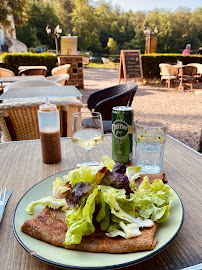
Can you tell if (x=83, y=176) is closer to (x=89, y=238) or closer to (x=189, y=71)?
(x=89, y=238)

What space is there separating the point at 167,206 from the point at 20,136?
178cm

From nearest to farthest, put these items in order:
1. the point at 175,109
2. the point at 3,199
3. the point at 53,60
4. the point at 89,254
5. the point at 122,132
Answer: the point at 89,254 → the point at 3,199 → the point at 122,132 → the point at 175,109 → the point at 53,60

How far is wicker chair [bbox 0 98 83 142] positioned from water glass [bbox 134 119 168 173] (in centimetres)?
118

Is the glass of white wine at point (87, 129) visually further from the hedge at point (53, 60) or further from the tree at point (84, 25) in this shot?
the tree at point (84, 25)

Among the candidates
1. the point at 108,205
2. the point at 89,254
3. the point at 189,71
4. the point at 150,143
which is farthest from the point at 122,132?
the point at 189,71

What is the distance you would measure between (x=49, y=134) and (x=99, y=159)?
257 millimetres

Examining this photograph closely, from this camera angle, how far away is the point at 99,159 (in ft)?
3.58

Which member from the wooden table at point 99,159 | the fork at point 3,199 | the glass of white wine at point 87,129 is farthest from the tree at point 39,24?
the fork at point 3,199

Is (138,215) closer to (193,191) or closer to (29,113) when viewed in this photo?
(193,191)

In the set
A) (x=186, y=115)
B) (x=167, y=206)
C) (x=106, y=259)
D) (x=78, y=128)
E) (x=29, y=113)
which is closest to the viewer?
(x=106, y=259)

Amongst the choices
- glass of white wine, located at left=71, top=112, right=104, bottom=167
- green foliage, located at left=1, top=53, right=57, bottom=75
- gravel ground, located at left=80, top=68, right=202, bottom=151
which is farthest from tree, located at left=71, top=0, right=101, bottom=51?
glass of white wine, located at left=71, top=112, right=104, bottom=167

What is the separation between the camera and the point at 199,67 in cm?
899

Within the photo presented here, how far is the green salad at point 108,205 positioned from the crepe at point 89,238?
0.05 ft

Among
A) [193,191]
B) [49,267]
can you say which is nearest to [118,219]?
[49,267]
